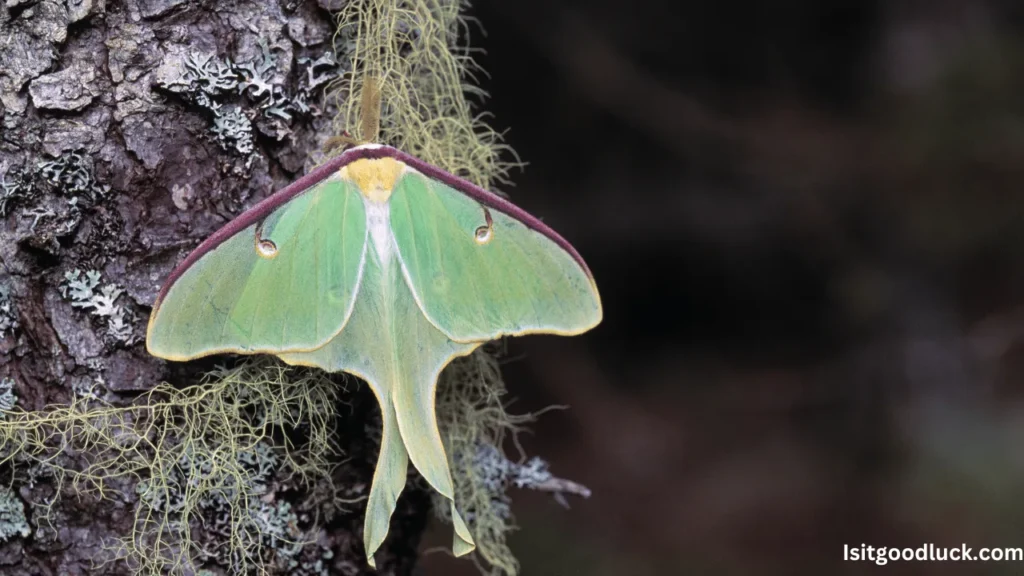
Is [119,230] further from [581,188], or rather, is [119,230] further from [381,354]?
[581,188]

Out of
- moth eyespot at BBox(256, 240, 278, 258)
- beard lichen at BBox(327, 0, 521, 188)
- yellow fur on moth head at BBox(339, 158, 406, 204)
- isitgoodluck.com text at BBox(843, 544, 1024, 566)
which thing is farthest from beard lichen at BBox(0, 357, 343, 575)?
isitgoodluck.com text at BBox(843, 544, 1024, 566)

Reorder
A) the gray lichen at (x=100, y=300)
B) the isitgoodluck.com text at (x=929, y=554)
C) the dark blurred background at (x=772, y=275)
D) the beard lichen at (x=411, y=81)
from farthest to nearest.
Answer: the dark blurred background at (x=772, y=275), the isitgoodluck.com text at (x=929, y=554), the beard lichen at (x=411, y=81), the gray lichen at (x=100, y=300)

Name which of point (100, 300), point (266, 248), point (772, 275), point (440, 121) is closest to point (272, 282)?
point (266, 248)

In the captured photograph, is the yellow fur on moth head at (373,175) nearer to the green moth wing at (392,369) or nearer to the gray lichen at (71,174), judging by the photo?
the green moth wing at (392,369)

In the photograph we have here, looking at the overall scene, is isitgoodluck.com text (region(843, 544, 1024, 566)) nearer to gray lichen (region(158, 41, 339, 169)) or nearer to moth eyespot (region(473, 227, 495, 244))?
moth eyespot (region(473, 227, 495, 244))

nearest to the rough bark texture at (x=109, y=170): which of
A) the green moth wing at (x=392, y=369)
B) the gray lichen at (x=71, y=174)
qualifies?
the gray lichen at (x=71, y=174)

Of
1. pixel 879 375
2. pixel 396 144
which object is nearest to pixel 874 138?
Answer: pixel 879 375
